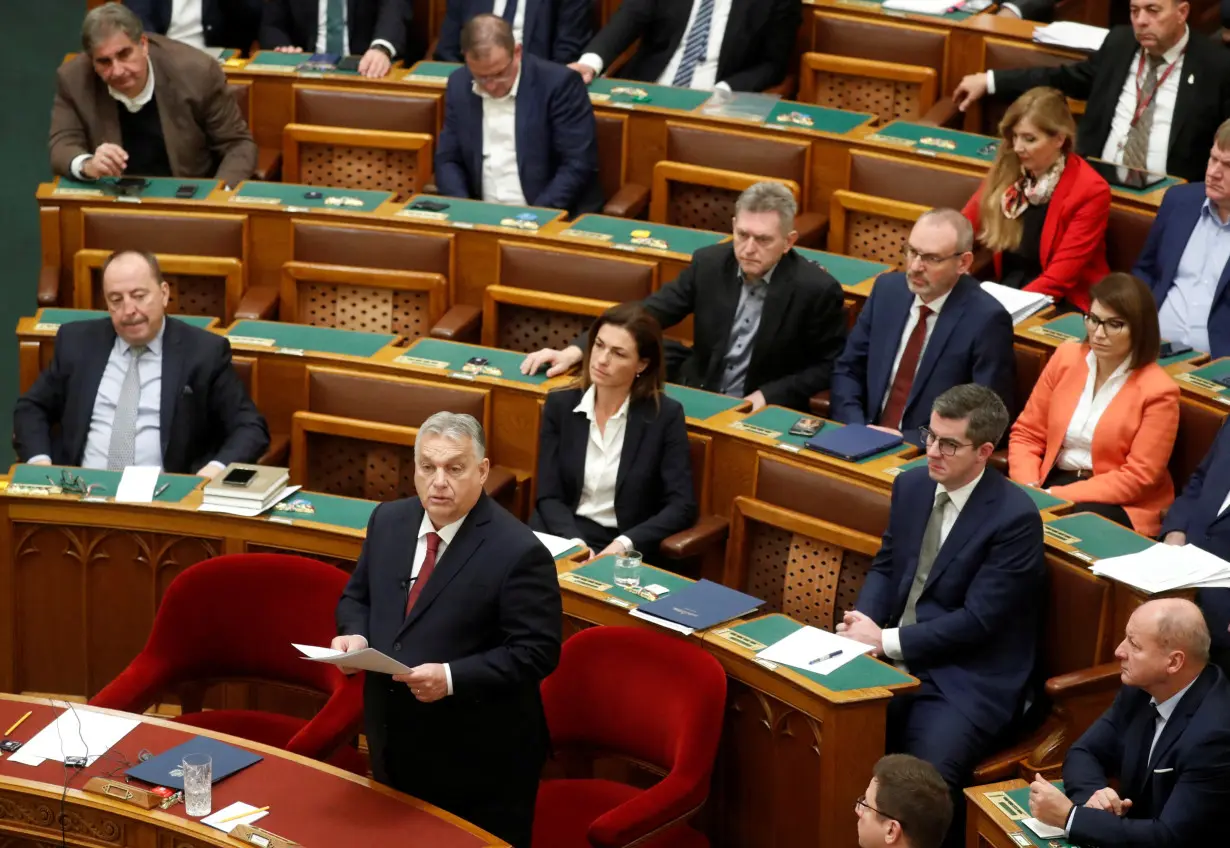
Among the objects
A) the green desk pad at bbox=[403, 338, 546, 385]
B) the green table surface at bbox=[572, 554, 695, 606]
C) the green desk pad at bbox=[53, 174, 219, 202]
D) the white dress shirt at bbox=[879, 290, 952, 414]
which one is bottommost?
the green table surface at bbox=[572, 554, 695, 606]

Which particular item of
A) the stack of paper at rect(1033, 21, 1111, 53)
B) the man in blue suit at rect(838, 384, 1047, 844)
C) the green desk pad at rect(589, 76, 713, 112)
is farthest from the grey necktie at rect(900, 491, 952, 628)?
the stack of paper at rect(1033, 21, 1111, 53)

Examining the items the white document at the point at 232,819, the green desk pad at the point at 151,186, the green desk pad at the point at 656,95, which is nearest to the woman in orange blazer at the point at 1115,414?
the green desk pad at the point at 656,95

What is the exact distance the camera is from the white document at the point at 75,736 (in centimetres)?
267

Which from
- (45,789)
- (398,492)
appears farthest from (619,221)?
(45,789)

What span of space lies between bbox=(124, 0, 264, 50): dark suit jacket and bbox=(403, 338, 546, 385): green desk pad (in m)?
1.84

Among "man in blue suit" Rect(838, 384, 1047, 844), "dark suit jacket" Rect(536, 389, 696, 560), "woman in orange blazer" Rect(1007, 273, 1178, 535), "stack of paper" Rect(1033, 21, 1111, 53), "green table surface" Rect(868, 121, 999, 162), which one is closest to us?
"man in blue suit" Rect(838, 384, 1047, 844)

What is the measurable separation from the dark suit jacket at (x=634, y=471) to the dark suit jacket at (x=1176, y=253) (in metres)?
1.20

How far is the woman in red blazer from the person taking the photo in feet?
12.8

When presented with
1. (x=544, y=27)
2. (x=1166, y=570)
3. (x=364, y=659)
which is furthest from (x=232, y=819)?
(x=544, y=27)

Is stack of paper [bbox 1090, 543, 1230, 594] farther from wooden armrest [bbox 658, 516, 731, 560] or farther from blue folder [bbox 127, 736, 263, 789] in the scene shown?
blue folder [bbox 127, 736, 263, 789]

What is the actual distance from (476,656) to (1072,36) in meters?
2.90

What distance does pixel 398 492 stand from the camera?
149 inches

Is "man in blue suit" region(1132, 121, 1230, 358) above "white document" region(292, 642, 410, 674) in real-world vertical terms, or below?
above

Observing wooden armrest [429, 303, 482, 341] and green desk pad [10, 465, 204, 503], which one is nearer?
green desk pad [10, 465, 204, 503]
